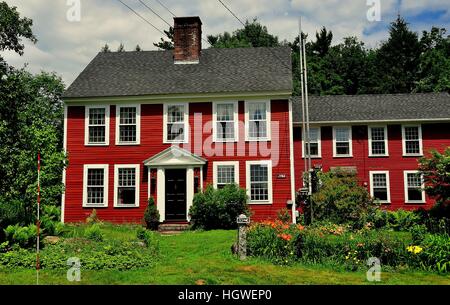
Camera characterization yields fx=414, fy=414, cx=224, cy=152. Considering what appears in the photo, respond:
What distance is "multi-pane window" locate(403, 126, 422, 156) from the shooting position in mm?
22812

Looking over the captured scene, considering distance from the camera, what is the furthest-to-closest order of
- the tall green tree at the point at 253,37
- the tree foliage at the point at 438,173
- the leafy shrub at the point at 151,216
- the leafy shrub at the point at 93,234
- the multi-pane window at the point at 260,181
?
the tall green tree at the point at 253,37, the multi-pane window at the point at 260,181, the leafy shrub at the point at 151,216, the tree foliage at the point at 438,173, the leafy shrub at the point at 93,234

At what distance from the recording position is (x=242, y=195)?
60.0ft

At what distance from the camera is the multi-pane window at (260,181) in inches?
775

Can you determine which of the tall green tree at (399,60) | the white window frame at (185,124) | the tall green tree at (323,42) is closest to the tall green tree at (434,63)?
the tall green tree at (399,60)

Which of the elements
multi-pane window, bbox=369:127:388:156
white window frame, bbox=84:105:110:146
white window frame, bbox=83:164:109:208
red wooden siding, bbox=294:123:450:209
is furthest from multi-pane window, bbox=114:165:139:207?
multi-pane window, bbox=369:127:388:156

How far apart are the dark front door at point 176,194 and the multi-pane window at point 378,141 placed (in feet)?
35.4

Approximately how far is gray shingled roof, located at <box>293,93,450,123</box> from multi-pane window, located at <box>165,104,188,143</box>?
682 cm

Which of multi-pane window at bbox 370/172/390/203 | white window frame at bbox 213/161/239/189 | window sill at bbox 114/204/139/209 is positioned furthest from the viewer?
multi-pane window at bbox 370/172/390/203

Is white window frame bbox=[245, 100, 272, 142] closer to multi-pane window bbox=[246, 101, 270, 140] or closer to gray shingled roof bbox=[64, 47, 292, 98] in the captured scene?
multi-pane window bbox=[246, 101, 270, 140]

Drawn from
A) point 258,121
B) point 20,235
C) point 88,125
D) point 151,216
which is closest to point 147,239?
point 20,235

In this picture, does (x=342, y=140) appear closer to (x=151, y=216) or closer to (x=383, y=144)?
(x=383, y=144)

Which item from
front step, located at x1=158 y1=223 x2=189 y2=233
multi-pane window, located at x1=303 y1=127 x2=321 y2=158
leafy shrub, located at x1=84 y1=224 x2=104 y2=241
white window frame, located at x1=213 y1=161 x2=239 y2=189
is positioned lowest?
front step, located at x1=158 y1=223 x2=189 y2=233

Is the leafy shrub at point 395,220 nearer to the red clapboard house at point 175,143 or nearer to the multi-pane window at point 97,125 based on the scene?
the red clapboard house at point 175,143
